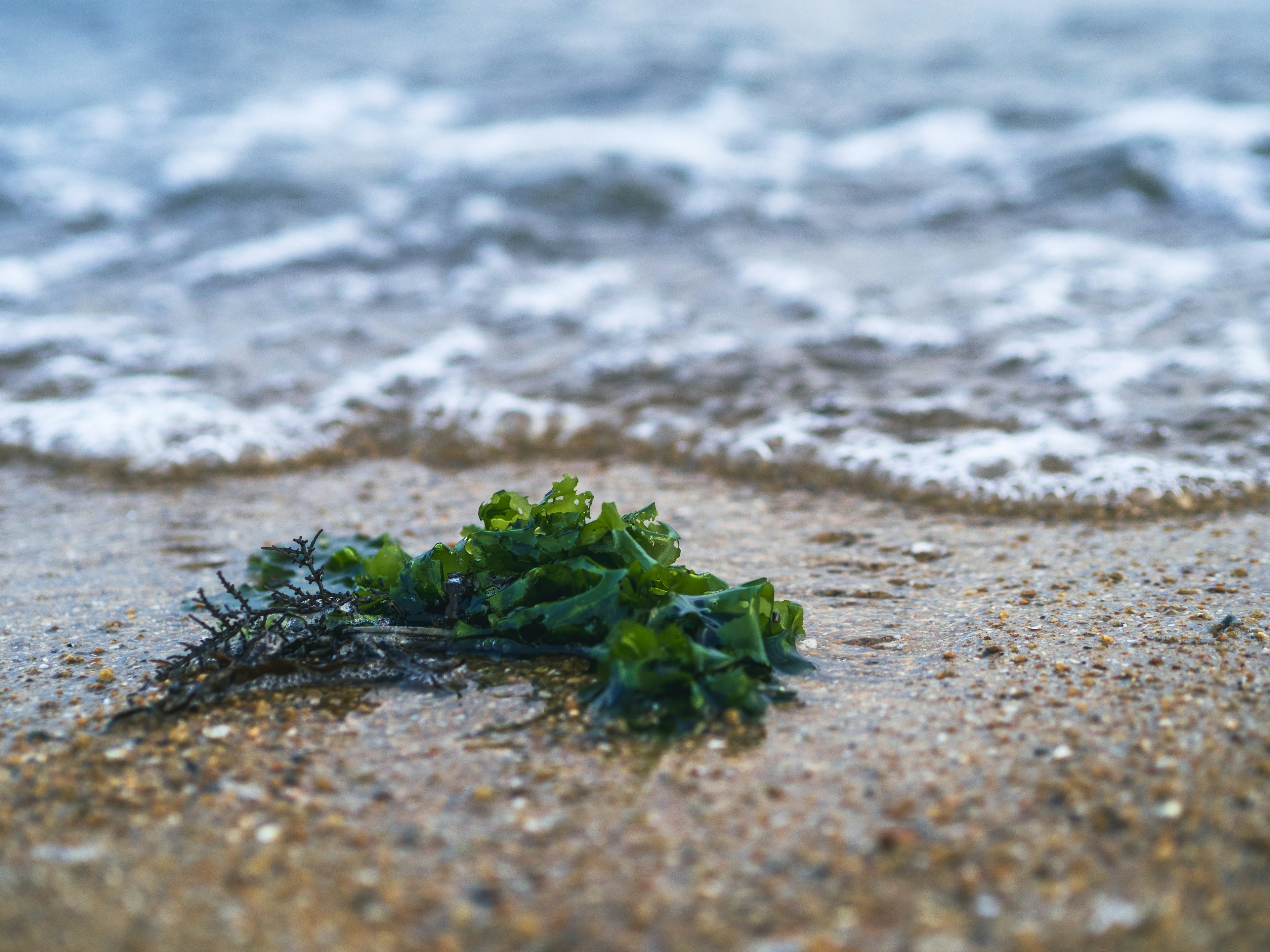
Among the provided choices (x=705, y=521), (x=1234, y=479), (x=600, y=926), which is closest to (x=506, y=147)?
(x=705, y=521)

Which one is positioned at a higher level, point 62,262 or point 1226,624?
point 62,262

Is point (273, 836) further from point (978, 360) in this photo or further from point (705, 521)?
point (978, 360)

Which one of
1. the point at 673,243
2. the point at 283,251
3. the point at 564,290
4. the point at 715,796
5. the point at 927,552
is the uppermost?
the point at 283,251

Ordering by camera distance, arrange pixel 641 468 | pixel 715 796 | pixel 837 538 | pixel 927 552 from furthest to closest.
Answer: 1. pixel 641 468
2. pixel 837 538
3. pixel 927 552
4. pixel 715 796

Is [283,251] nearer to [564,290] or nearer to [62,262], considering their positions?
[62,262]

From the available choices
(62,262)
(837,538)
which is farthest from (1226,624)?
(62,262)

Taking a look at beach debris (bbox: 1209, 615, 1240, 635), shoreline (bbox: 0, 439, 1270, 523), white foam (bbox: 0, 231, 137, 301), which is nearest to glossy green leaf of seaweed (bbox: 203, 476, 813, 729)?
beach debris (bbox: 1209, 615, 1240, 635)

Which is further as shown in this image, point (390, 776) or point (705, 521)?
point (705, 521)

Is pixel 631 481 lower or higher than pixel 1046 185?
lower
